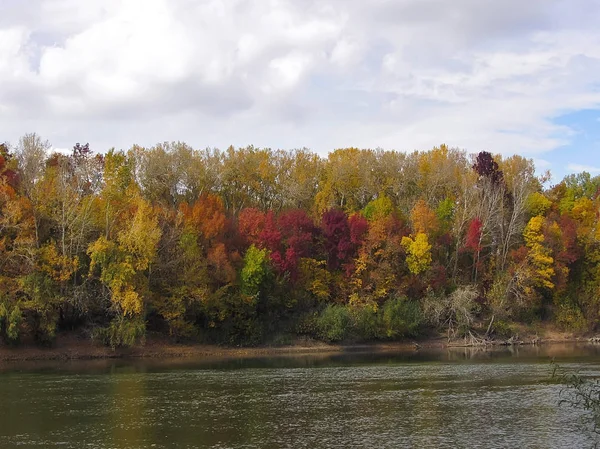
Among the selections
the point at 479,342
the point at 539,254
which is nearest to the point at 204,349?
the point at 479,342

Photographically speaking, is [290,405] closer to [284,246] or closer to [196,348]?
[196,348]

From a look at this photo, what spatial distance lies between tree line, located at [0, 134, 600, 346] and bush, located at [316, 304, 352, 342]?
222 mm

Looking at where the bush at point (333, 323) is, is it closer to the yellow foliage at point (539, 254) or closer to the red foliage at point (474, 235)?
the red foliage at point (474, 235)

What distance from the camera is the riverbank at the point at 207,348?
69.6 metres

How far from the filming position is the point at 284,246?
8644cm

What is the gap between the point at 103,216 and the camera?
75.0m

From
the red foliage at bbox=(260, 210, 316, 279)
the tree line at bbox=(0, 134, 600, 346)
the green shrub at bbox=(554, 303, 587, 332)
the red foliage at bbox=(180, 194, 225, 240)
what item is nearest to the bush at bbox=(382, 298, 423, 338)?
the tree line at bbox=(0, 134, 600, 346)

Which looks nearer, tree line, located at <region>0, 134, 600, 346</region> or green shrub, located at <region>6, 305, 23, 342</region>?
green shrub, located at <region>6, 305, 23, 342</region>

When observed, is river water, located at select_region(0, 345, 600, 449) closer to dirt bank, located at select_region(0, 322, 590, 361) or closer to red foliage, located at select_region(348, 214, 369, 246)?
dirt bank, located at select_region(0, 322, 590, 361)

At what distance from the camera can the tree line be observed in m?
71.3

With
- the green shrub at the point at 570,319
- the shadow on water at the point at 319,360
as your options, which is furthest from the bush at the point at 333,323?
the green shrub at the point at 570,319

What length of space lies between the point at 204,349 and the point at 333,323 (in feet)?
47.5

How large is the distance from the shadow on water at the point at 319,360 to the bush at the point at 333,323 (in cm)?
259

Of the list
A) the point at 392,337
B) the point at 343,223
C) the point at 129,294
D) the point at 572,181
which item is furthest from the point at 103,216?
the point at 572,181
